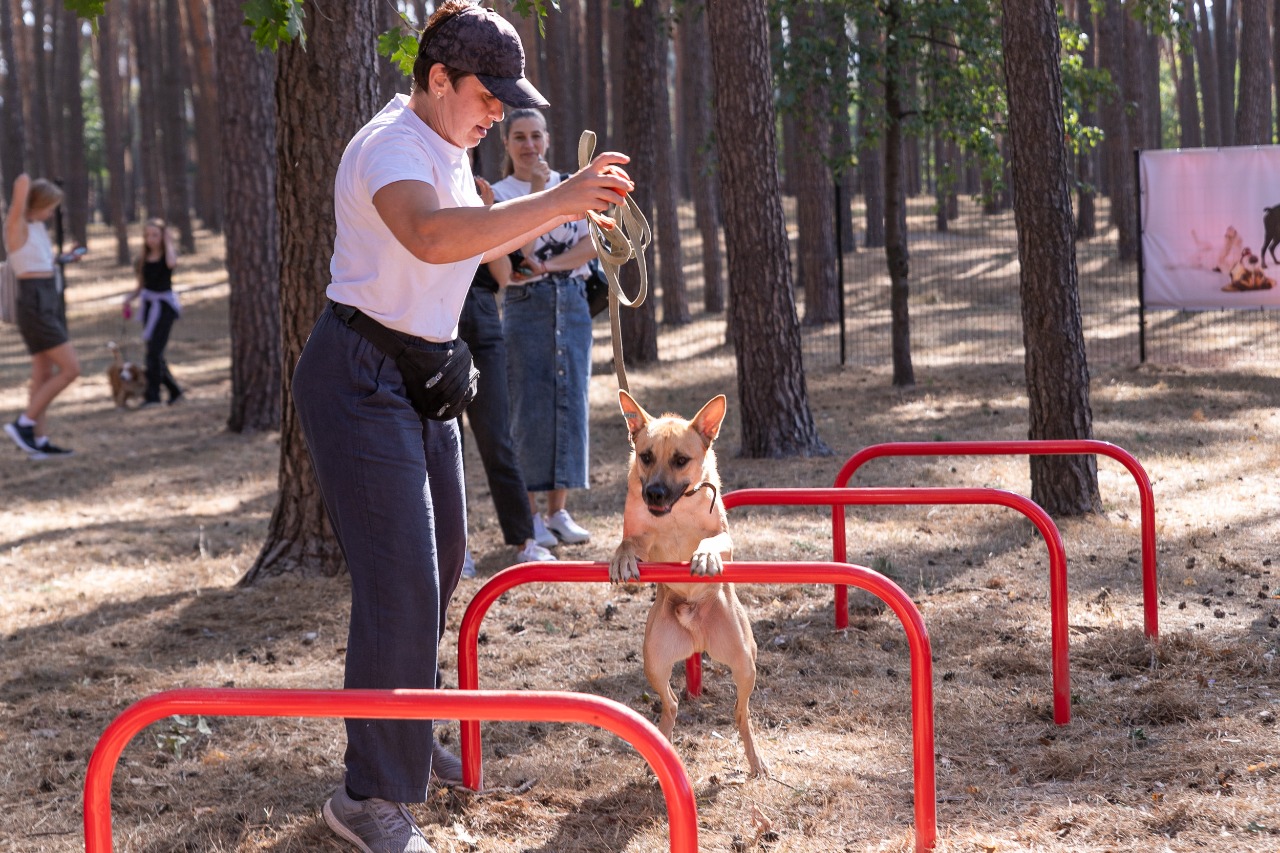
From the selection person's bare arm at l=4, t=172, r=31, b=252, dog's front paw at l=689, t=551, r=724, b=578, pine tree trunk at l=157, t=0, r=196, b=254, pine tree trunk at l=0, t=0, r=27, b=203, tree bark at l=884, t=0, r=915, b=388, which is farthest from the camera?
pine tree trunk at l=157, t=0, r=196, b=254

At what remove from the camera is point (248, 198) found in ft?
40.8

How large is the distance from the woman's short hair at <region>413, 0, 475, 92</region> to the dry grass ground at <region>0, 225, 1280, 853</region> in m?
2.28

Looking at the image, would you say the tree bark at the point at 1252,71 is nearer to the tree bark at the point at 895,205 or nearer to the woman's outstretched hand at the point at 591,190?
the tree bark at the point at 895,205

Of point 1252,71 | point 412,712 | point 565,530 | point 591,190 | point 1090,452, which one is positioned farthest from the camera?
point 1252,71

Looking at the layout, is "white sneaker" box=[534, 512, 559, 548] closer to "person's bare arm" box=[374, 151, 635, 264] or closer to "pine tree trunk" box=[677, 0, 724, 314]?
"person's bare arm" box=[374, 151, 635, 264]

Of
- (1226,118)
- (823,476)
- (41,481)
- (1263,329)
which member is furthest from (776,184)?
(1226,118)

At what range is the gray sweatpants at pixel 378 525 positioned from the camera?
3432 millimetres

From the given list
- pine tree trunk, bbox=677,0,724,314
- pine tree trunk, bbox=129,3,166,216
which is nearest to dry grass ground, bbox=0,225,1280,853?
pine tree trunk, bbox=677,0,724,314

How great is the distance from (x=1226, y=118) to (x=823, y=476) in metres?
32.7

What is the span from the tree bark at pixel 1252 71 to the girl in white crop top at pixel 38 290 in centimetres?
1817

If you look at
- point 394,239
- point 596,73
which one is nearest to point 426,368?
point 394,239

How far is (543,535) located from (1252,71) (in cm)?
1836

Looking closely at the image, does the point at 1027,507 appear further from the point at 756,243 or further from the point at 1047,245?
the point at 756,243

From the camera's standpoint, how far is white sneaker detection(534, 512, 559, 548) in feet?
24.0
